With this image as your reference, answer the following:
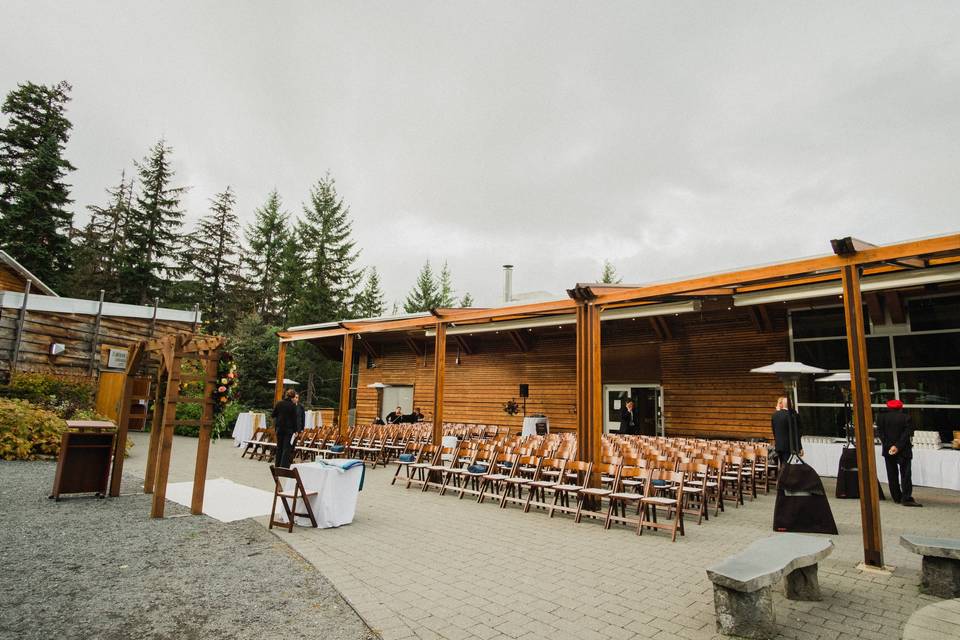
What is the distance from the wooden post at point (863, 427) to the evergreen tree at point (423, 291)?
3876 centimetres

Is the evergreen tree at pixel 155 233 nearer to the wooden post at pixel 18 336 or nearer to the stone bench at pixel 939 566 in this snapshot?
the wooden post at pixel 18 336

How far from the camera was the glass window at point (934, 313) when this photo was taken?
10793 millimetres

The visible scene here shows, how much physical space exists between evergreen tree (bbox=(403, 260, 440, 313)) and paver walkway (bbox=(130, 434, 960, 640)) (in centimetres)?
3646

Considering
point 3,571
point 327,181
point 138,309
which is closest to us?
point 3,571

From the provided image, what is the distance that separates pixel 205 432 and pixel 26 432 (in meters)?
6.84

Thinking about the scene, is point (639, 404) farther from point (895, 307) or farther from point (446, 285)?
point (446, 285)

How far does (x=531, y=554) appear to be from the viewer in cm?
498

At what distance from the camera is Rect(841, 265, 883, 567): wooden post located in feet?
15.2

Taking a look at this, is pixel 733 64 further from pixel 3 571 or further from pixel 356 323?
pixel 3 571

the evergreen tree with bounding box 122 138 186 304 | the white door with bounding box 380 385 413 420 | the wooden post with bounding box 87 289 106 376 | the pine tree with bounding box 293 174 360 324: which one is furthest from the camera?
the pine tree with bounding box 293 174 360 324

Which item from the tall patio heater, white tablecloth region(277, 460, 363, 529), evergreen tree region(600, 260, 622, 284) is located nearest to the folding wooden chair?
white tablecloth region(277, 460, 363, 529)

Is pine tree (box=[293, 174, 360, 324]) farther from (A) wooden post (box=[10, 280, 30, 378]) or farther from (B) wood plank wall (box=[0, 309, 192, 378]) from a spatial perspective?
(A) wooden post (box=[10, 280, 30, 378])

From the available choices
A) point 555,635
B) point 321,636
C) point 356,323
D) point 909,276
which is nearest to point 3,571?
point 321,636

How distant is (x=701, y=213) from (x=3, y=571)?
46.0 m
